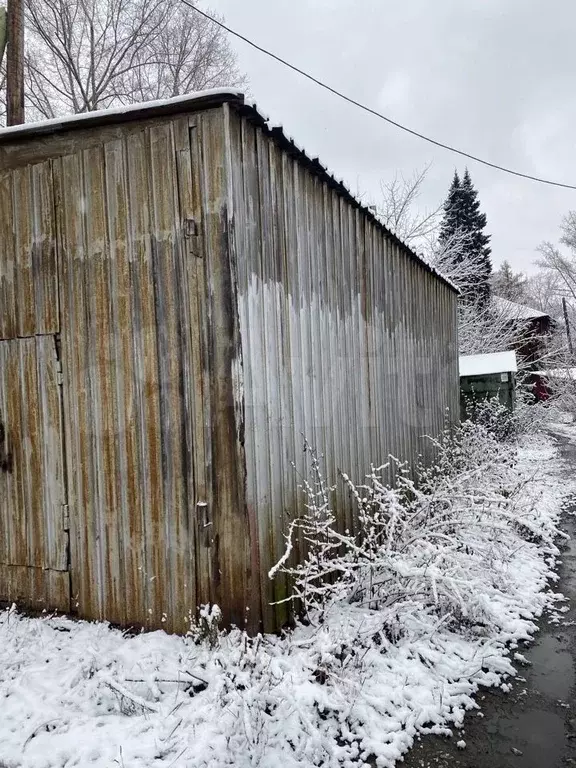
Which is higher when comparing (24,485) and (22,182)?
(22,182)

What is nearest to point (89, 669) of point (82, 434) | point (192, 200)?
point (82, 434)

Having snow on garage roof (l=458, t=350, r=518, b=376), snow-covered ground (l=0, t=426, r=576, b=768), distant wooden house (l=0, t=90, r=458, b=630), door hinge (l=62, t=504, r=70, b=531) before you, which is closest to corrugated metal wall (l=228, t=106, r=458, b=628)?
distant wooden house (l=0, t=90, r=458, b=630)

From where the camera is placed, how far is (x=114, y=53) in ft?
44.4

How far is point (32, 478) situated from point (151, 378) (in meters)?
1.48

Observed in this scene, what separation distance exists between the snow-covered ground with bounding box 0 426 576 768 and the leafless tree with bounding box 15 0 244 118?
1360cm

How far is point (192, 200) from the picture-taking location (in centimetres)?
360

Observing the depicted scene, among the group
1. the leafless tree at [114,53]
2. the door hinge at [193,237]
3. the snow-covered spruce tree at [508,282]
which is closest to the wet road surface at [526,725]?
the door hinge at [193,237]

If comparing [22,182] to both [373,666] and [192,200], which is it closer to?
[192,200]

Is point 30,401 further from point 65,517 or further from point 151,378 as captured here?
point 151,378

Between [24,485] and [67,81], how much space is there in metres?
13.1

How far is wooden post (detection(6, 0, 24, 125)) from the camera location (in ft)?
25.4

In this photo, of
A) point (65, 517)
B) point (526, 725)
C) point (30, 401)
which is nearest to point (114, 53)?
point (30, 401)

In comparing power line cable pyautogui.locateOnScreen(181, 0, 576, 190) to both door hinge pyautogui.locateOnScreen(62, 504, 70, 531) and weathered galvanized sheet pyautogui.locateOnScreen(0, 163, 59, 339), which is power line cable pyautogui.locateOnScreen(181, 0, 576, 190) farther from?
door hinge pyautogui.locateOnScreen(62, 504, 70, 531)

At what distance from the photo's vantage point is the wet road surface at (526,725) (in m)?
2.68
